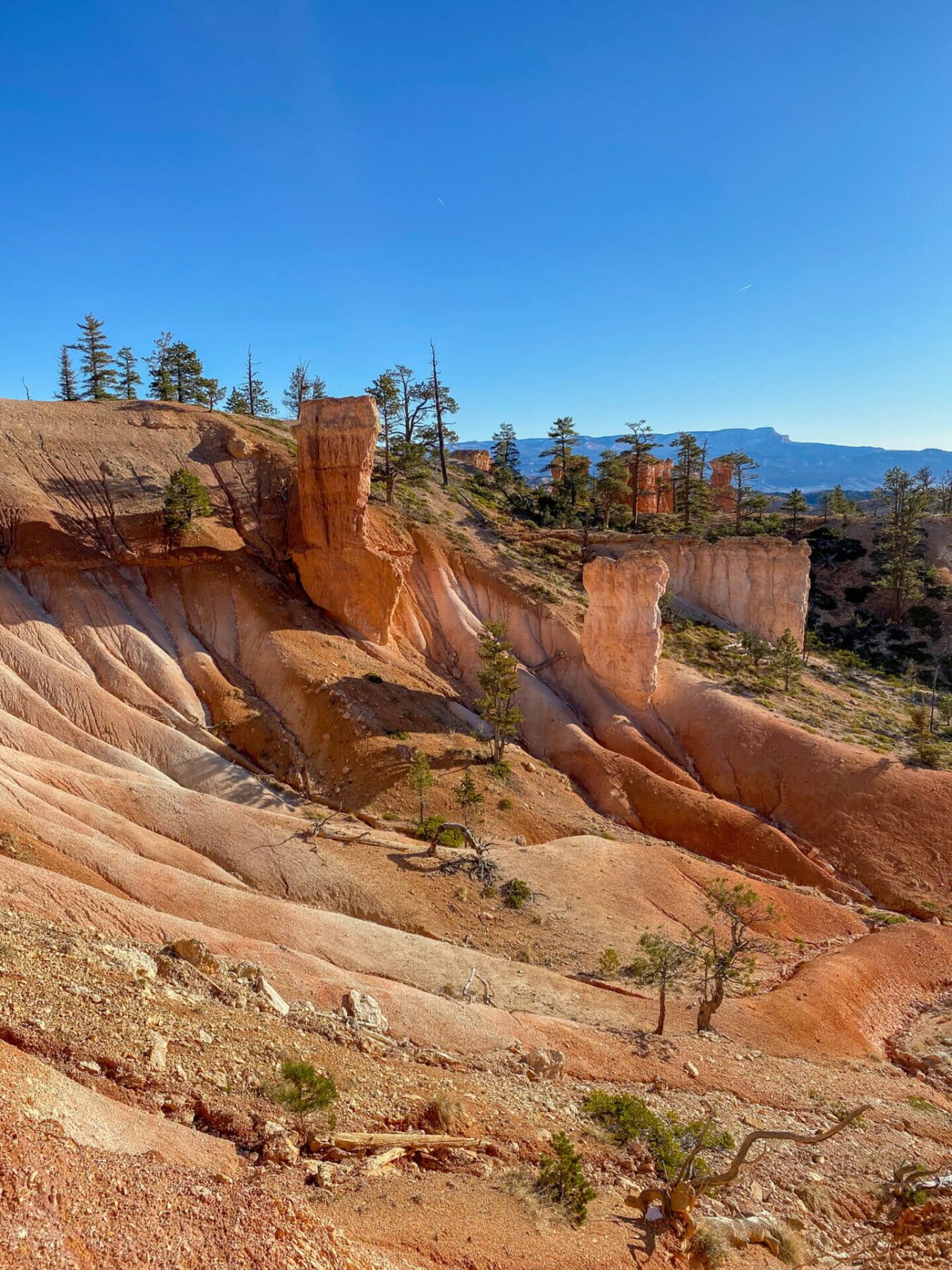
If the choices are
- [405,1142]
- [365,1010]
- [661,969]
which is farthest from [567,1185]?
[661,969]

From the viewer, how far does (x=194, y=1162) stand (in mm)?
7234

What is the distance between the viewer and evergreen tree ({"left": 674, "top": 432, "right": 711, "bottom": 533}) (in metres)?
64.8

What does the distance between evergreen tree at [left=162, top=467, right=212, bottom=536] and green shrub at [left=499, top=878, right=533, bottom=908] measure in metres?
24.4

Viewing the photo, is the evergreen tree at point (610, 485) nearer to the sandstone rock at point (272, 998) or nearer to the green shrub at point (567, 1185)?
the sandstone rock at point (272, 998)

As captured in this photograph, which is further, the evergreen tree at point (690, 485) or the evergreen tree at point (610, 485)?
the evergreen tree at point (690, 485)

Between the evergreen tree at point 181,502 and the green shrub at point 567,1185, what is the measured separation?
32.9 meters

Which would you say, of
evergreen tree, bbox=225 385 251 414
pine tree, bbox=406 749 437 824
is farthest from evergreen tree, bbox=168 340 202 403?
pine tree, bbox=406 749 437 824

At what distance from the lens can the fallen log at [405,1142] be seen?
8.74 metres

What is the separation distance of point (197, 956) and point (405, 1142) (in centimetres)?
546

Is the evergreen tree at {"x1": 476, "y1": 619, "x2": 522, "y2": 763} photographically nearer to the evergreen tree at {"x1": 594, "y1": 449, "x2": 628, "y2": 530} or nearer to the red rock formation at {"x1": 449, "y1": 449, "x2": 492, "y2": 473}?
the evergreen tree at {"x1": 594, "y1": 449, "x2": 628, "y2": 530}

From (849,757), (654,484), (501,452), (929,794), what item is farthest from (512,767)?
(501,452)

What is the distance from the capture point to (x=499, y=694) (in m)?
32.7

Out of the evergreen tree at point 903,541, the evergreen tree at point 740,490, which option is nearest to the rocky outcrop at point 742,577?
the evergreen tree at point 903,541

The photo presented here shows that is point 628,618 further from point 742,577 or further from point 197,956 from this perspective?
point 197,956
